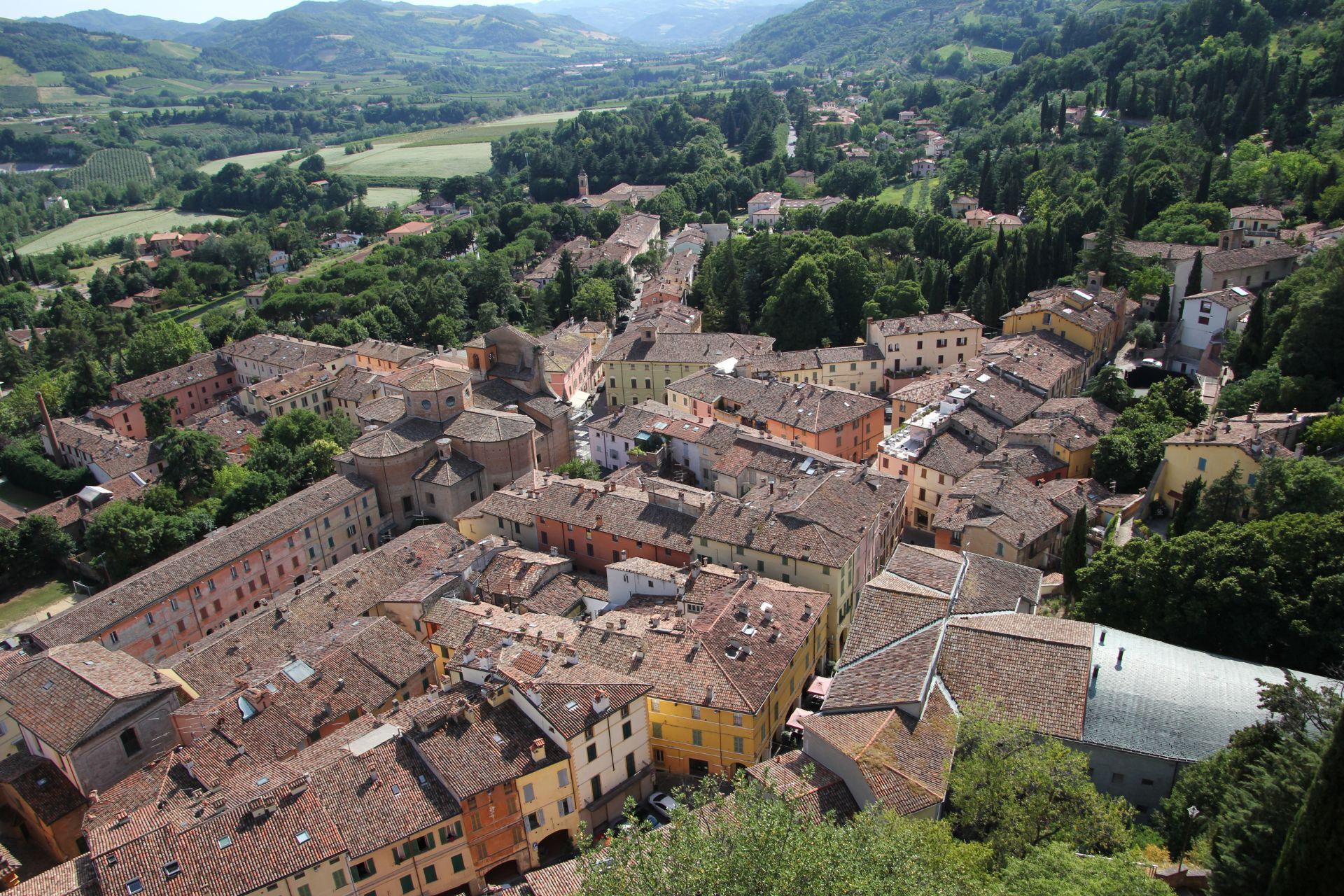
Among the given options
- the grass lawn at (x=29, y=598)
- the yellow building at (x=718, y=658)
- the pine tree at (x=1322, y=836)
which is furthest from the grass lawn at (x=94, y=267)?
the pine tree at (x=1322, y=836)

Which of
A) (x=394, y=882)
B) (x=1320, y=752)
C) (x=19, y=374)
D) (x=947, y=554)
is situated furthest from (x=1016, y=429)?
(x=19, y=374)

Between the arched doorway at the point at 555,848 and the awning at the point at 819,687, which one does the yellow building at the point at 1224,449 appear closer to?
the awning at the point at 819,687

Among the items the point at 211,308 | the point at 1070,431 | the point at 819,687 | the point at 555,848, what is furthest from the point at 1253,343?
the point at 211,308

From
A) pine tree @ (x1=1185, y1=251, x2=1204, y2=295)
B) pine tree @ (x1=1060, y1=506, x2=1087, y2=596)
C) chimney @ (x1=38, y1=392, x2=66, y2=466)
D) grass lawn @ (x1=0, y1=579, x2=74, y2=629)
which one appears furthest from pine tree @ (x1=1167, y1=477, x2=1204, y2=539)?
chimney @ (x1=38, y1=392, x2=66, y2=466)

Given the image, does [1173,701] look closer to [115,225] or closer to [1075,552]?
[1075,552]

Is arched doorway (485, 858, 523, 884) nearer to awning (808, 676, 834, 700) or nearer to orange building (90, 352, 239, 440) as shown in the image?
awning (808, 676, 834, 700)

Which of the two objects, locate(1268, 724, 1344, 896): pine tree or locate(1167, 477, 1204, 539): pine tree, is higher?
locate(1268, 724, 1344, 896): pine tree
